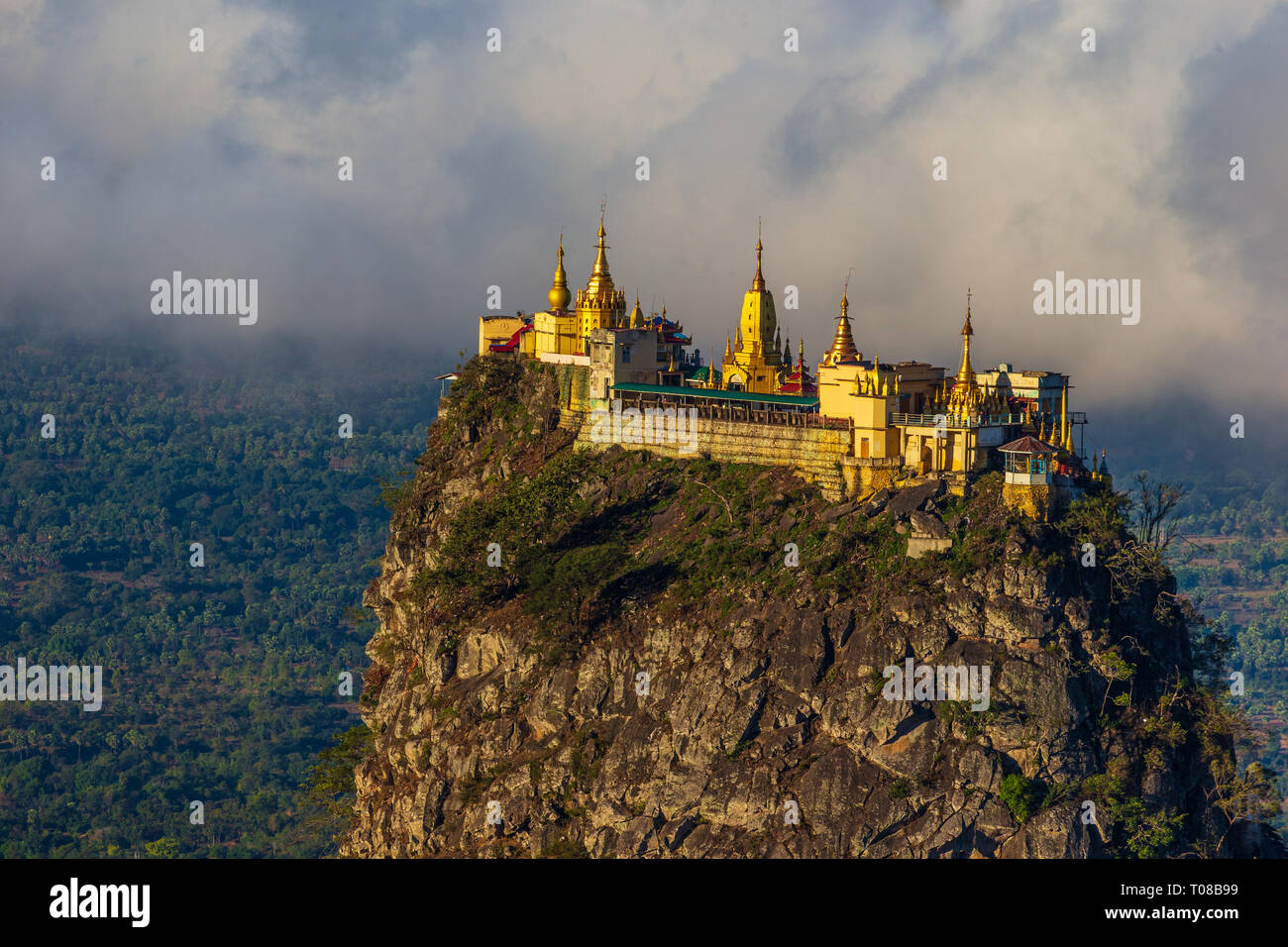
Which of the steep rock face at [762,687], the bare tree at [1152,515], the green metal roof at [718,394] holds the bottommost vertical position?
the steep rock face at [762,687]

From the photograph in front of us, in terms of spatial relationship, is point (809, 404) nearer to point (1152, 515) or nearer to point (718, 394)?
point (718, 394)

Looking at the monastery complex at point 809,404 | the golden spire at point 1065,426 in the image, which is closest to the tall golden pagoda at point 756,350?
the monastery complex at point 809,404

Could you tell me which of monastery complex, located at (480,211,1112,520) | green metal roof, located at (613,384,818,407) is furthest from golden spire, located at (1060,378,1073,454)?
green metal roof, located at (613,384,818,407)

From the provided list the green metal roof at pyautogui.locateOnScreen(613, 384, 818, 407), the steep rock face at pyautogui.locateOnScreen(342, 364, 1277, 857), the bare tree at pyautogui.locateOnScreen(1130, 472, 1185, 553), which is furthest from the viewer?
the green metal roof at pyautogui.locateOnScreen(613, 384, 818, 407)

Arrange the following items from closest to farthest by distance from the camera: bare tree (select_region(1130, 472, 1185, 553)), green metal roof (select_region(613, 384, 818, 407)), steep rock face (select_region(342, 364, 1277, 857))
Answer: steep rock face (select_region(342, 364, 1277, 857)) → bare tree (select_region(1130, 472, 1185, 553)) → green metal roof (select_region(613, 384, 818, 407))

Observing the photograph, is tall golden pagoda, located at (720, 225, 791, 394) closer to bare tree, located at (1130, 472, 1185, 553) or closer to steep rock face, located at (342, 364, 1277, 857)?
steep rock face, located at (342, 364, 1277, 857)

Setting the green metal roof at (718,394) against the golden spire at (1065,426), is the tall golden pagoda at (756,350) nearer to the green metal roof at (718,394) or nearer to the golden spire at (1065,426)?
the green metal roof at (718,394)
